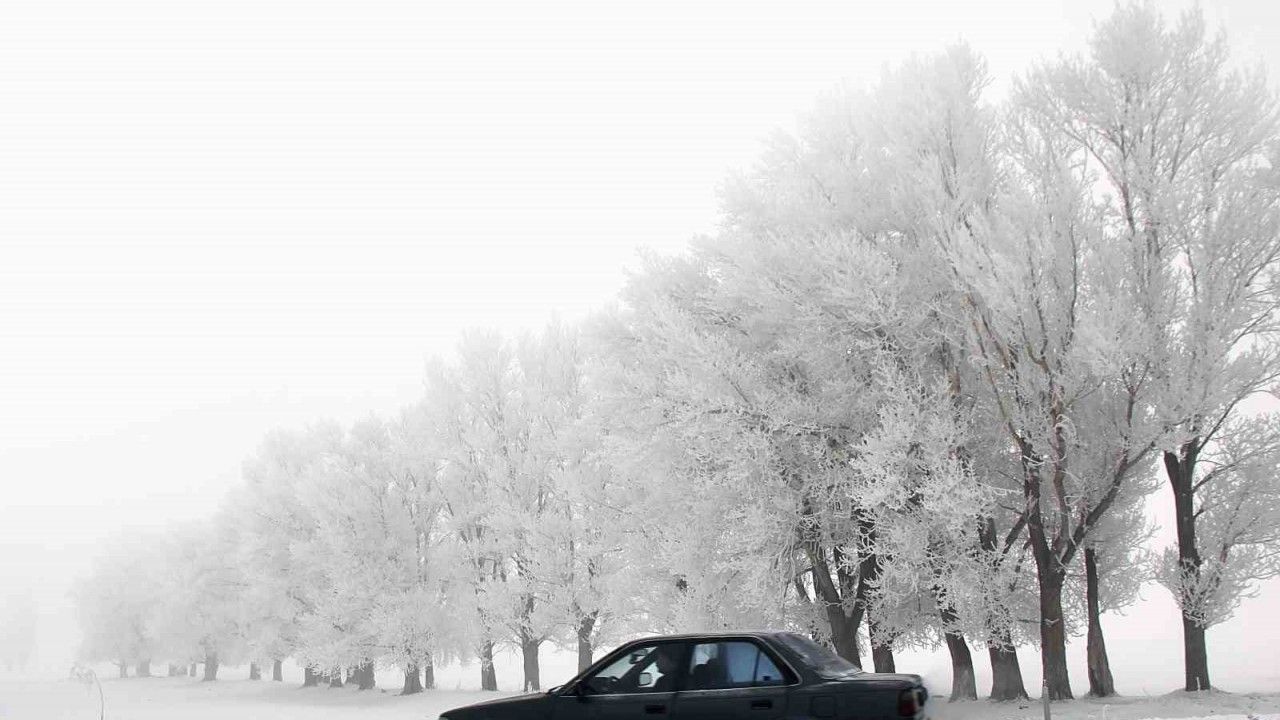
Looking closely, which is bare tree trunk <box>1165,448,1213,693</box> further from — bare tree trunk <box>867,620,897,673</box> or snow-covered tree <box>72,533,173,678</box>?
snow-covered tree <box>72,533,173,678</box>

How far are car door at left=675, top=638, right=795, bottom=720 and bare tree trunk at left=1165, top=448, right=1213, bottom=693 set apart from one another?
13.0m

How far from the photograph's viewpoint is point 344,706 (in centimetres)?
3531

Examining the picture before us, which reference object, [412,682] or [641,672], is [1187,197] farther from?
[412,682]

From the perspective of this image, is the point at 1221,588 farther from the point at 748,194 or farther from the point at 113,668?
the point at 113,668

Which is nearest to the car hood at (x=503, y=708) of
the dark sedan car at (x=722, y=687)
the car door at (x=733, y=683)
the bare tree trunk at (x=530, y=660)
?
the dark sedan car at (x=722, y=687)

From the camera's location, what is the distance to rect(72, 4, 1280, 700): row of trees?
15797mm

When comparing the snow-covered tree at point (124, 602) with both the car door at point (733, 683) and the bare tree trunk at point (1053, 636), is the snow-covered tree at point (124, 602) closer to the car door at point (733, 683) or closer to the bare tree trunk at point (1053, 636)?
the bare tree trunk at point (1053, 636)

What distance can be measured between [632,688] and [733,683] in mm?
946

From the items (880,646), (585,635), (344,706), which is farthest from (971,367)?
(344,706)

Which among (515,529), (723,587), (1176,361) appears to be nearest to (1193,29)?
(1176,361)

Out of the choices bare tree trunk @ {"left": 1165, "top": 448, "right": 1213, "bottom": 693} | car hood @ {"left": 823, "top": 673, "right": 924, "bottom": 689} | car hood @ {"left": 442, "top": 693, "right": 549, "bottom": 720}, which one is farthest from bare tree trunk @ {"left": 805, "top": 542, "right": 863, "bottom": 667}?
car hood @ {"left": 823, "top": 673, "right": 924, "bottom": 689}

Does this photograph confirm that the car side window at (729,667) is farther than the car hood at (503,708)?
No

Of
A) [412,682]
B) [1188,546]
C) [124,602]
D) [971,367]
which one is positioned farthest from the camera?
[124,602]

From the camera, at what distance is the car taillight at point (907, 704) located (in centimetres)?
656
